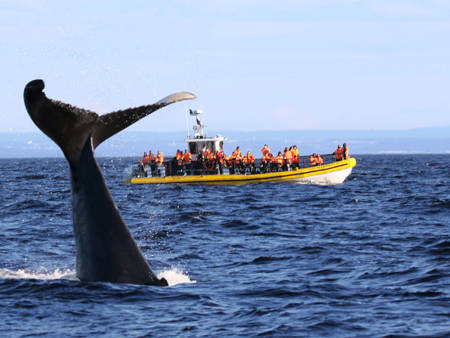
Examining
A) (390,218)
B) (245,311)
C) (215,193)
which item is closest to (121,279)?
(245,311)

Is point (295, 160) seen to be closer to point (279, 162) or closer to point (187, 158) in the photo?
point (279, 162)

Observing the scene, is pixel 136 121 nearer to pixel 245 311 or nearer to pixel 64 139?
pixel 64 139

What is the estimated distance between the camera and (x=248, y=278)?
1005 centimetres

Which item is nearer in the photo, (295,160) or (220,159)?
(295,160)

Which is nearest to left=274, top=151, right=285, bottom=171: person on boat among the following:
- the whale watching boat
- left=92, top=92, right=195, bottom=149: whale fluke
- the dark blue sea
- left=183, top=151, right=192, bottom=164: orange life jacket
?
the whale watching boat

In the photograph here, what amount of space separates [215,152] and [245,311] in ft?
94.3

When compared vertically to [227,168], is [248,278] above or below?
below

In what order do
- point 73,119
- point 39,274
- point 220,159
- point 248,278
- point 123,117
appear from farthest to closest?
point 220,159, point 39,274, point 248,278, point 123,117, point 73,119

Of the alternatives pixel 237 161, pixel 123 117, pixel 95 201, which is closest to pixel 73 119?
pixel 123 117

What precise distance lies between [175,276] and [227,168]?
86.6 ft

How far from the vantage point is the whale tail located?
21.8 feet

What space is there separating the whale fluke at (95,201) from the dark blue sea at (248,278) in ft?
0.87

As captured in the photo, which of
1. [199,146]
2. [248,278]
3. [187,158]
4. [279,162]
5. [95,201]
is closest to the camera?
[95,201]

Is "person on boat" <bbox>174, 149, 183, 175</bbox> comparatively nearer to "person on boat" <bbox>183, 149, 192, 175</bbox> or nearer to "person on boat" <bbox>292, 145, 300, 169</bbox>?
"person on boat" <bbox>183, 149, 192, 175</bbox>
